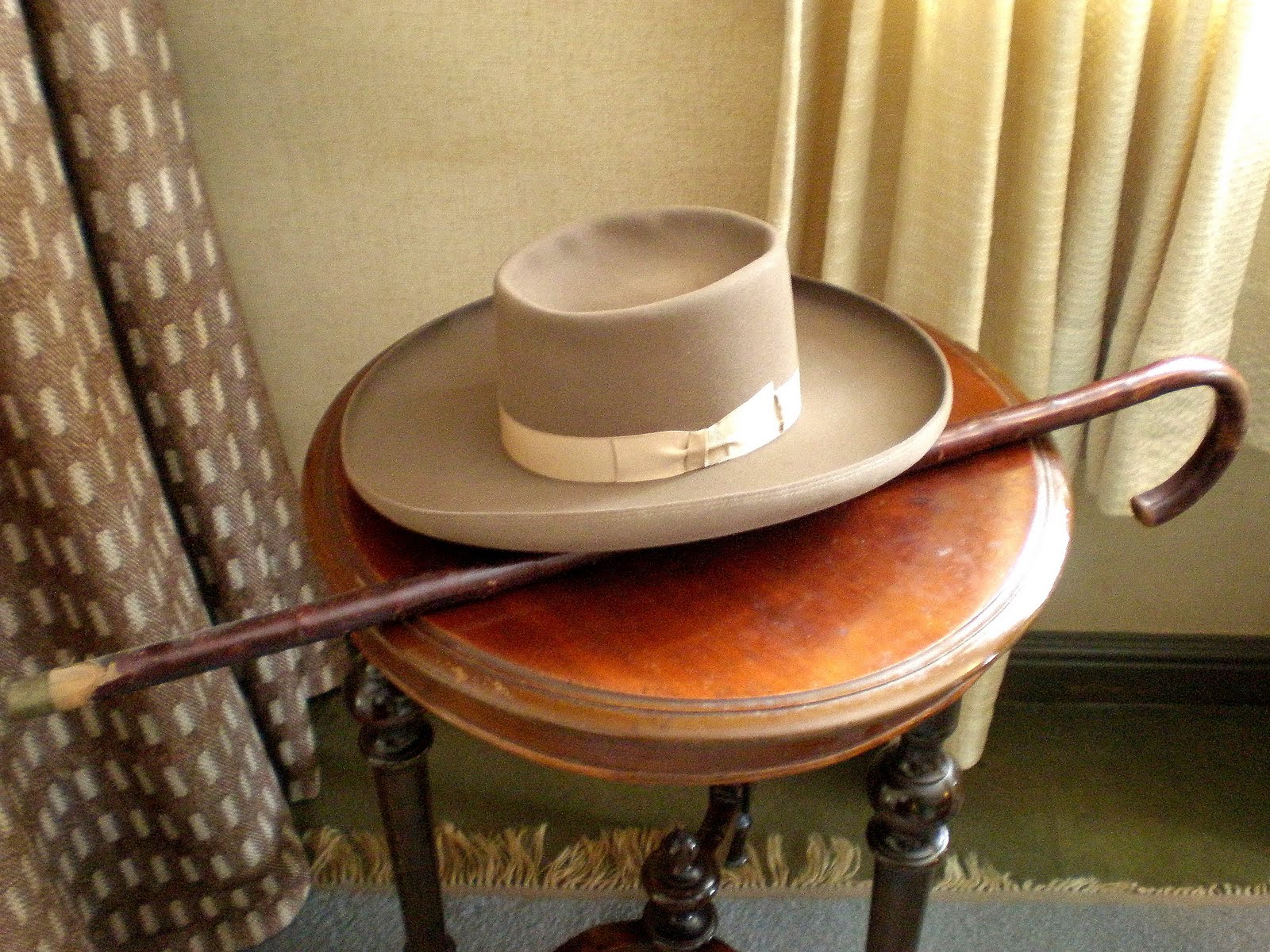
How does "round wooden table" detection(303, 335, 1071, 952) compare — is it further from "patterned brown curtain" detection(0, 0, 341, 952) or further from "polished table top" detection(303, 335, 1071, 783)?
"patterned brown curtain" detection(0, 0, 341, 952)

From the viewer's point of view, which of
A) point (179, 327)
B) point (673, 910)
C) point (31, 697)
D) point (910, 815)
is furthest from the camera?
point (179, 327)

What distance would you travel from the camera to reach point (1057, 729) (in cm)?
122

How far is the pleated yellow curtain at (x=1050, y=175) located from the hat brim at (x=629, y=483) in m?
0.13

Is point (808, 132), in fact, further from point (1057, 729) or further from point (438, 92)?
point (1057, 729)

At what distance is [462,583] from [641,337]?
17 cm

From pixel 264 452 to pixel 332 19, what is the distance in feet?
1.36

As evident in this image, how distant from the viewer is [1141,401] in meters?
0.65

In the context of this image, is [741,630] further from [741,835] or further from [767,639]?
[741,835]

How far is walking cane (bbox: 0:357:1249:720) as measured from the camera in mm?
497

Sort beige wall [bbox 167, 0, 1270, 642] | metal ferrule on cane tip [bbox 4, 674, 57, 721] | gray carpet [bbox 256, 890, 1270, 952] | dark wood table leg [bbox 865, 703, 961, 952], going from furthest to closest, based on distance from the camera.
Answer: gray carpet [bbox 256, 890, 1270, 952] < beige wall [bbox 167, 0, 1270, 642] < dark wood table leg [bbox 865, 703, 961, 952] < metal ferrule on cane tip [bbox 4, 674, 57, 721]

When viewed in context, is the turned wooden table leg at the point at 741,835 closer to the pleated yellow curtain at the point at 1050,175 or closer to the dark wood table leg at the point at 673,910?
the dark wood table leg at the point at 673,910

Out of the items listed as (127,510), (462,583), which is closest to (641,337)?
(462,583)

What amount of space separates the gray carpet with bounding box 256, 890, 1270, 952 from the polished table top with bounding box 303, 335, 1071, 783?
1.87ft

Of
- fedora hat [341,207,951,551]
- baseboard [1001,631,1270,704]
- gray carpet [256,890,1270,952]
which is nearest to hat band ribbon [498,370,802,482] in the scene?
fedora hat [341,207,951,551]
